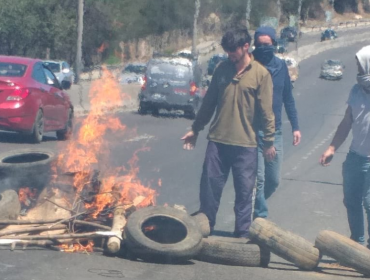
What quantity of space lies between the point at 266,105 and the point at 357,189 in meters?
1.08

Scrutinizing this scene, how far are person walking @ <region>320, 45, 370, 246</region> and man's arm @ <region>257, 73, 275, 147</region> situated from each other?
1.83ft

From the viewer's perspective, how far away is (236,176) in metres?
7.73

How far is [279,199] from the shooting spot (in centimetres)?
1142

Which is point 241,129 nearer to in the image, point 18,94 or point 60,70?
point 18,94

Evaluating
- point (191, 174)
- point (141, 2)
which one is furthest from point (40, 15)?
point (191, 174)

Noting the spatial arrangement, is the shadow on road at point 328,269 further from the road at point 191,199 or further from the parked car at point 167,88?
the parked car at point 167,88

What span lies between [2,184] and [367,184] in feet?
11.8

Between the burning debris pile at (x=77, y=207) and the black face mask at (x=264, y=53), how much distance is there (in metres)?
1.63

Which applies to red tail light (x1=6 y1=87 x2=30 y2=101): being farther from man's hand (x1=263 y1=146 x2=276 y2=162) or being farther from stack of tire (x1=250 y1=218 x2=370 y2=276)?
stack of tire (x1=250 y1=218 x2=370 y2=276)

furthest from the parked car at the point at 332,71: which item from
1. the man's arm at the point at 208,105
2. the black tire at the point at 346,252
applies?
the black tire at the point at 346,252

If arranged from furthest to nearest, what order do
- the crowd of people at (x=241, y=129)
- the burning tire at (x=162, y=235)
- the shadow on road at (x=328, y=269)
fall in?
the crowd of people at (x=241, y=129), the shadow on road at (x=328, y=269), the burning tire at (x=162, y=235)

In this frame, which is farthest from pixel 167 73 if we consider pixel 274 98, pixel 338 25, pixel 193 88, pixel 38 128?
pixel 338 25

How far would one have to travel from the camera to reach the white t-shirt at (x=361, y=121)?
729 centimetres

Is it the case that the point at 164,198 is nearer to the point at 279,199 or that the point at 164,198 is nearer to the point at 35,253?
the point at 279,199
